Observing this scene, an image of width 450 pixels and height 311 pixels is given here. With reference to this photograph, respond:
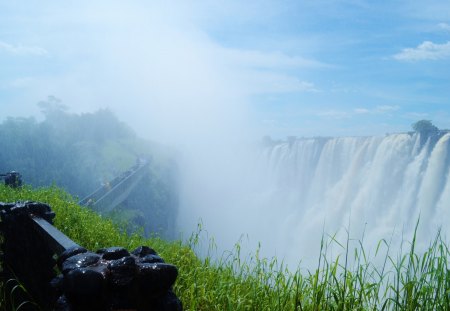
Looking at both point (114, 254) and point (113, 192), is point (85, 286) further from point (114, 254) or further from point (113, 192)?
point (113, 192)

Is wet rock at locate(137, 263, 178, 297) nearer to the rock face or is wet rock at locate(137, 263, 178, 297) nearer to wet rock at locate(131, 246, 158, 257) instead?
the rock face

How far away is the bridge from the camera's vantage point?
25.2 m

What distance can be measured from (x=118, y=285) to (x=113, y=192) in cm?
2957

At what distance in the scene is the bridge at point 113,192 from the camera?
25216 millimetres

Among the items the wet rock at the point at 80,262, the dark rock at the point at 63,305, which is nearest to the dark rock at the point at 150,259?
the wet rock at the point at 80,262

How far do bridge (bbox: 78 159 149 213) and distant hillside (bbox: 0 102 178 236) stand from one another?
21.2 feet

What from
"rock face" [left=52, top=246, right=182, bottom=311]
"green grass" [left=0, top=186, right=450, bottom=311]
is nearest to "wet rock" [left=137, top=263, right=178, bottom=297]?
"rock face" [left=52, top=246, right=182, bottom=311]

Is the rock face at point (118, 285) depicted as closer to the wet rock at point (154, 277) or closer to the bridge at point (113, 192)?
the wet rock at point (154, 277)

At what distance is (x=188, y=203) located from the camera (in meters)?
69.4

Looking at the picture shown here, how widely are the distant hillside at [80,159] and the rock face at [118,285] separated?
45.2 metres

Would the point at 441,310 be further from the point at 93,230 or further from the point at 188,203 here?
the point at 188,203

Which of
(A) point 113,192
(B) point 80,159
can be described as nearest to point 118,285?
(A) point 113,192

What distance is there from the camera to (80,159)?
6003 cm

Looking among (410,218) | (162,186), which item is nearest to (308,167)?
(410,218)
